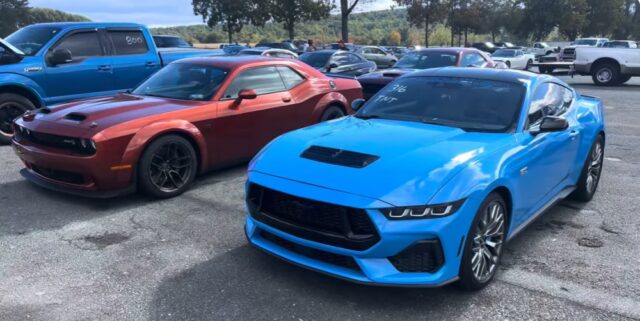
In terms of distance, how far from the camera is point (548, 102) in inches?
186

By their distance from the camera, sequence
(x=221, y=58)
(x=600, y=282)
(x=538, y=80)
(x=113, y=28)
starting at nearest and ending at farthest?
(x=600, y=282), (x=538, y=80), (x=221, y=58), (x=113, y=28)

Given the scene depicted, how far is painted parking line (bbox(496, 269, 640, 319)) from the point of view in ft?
10.8

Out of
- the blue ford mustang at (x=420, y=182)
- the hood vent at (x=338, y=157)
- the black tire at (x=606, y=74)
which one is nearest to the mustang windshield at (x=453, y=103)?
the blue ford mustang at (x=420, y=182)

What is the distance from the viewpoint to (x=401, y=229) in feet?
10.0

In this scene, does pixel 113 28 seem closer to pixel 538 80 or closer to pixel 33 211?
pixel 33 211

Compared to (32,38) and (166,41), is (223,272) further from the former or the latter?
(166,41)

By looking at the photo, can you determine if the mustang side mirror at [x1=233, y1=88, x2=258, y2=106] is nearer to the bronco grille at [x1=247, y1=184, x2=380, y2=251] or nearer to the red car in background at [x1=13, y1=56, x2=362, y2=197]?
the red car in background at [x1=13, y1=56, x2=362, y2=197]

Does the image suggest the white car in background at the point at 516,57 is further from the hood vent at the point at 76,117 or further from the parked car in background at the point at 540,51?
the hood vent at the point at 76,117

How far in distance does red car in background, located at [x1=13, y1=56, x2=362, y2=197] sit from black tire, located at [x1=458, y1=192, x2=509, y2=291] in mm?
3332

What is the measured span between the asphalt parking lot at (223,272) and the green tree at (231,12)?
40029mm

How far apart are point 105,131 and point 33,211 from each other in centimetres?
106

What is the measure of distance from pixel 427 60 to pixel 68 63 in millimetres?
7228

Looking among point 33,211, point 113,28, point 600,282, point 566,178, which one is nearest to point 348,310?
point 600,282

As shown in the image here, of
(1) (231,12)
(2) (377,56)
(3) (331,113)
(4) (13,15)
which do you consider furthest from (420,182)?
(4) (13,15)
